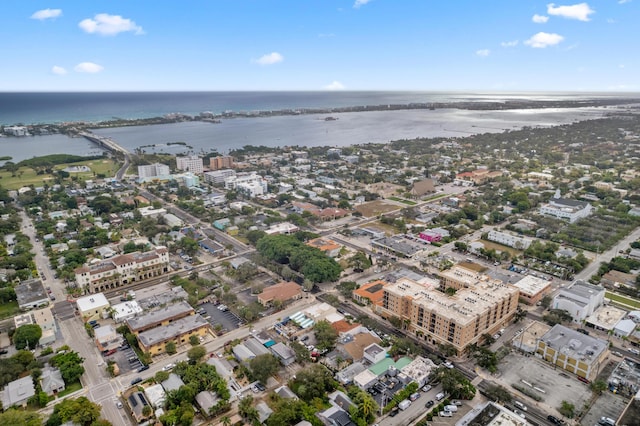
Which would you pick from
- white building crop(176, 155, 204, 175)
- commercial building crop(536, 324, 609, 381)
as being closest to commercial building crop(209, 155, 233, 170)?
white building crop(176, 155, 204, 175)

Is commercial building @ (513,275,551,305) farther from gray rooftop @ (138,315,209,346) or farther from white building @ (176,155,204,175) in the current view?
white building @ (176,155,204,175)

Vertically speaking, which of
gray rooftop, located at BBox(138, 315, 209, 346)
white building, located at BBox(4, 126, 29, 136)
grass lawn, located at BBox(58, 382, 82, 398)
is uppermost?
white building, located at BBox(4, 126, 29, 136)

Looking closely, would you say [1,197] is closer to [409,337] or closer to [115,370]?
[115,370]

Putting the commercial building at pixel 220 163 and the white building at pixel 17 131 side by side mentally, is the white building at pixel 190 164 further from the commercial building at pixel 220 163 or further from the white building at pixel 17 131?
the white building at pixel 17 131

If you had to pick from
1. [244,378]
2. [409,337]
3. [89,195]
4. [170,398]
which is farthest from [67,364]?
[89,195]

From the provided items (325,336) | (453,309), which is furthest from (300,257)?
(453,309)
